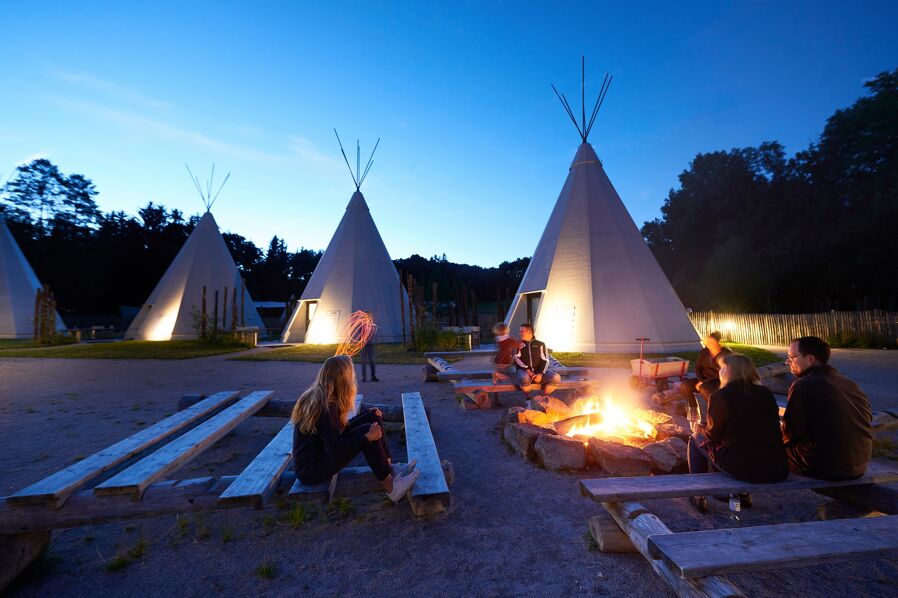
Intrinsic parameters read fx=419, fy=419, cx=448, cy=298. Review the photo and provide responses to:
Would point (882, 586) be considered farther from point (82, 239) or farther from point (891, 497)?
point (82, 239)

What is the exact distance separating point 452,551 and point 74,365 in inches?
549

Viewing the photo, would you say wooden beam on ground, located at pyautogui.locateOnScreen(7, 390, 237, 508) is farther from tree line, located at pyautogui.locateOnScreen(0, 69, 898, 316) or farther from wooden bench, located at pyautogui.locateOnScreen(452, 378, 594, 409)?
tree line, located at pyautogui.locateOnScreen(0, 69, 898, 316)

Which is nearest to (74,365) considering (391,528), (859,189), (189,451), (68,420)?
(68,420)

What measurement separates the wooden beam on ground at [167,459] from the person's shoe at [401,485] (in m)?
1.47

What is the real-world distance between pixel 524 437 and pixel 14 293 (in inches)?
1199

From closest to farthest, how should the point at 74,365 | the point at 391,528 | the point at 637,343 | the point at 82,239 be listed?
the point at 391,528
the point at 74,365
the point at 637,343
the point at 82,239

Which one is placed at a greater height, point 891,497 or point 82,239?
point 82,239

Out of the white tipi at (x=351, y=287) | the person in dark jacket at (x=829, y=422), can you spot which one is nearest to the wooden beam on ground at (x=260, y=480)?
the person in dark jacket at (x=829, y=422)

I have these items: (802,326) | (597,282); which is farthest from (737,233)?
A: (597,282)

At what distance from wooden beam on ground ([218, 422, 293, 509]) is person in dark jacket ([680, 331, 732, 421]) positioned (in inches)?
181

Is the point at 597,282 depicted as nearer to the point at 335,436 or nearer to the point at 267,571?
the point at 335,436

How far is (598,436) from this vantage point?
4.53m

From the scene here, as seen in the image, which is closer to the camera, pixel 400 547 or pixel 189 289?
pixel 400 547

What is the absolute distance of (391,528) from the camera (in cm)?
289
